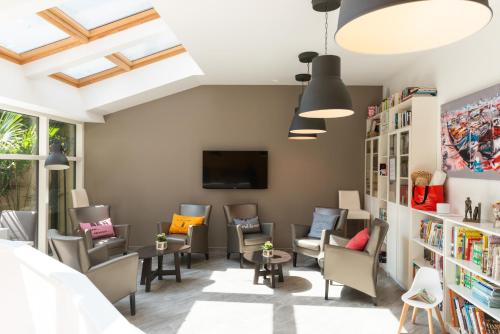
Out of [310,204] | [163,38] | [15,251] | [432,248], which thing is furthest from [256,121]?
[15,251]

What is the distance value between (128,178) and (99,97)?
1632 mm

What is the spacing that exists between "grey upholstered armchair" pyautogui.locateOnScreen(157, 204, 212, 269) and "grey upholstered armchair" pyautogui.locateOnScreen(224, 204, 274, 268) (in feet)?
1.24

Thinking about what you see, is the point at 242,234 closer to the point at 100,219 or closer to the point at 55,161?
the point at 100,219

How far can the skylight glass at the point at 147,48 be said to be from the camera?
502 cm

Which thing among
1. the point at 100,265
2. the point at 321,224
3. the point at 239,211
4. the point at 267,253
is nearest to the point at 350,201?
the point at 321,224

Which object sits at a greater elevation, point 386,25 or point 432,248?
point 386,25

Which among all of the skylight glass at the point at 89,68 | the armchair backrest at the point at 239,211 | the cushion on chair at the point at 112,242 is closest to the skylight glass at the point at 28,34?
the skylight glass at the point at 89,68

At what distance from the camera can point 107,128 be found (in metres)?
6.66

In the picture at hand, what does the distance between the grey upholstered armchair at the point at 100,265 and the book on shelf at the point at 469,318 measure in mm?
3284

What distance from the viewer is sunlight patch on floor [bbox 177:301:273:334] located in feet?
11.1

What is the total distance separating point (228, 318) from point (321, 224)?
2.50 metres

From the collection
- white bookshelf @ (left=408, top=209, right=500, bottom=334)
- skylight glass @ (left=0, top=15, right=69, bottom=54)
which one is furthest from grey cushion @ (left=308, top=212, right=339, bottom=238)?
skylight glass @ (left=0, top=15, right=69, bottom=54)

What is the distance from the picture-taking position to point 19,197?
5172mm

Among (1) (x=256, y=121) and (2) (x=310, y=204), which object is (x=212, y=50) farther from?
(2) (x=310, y=204)
